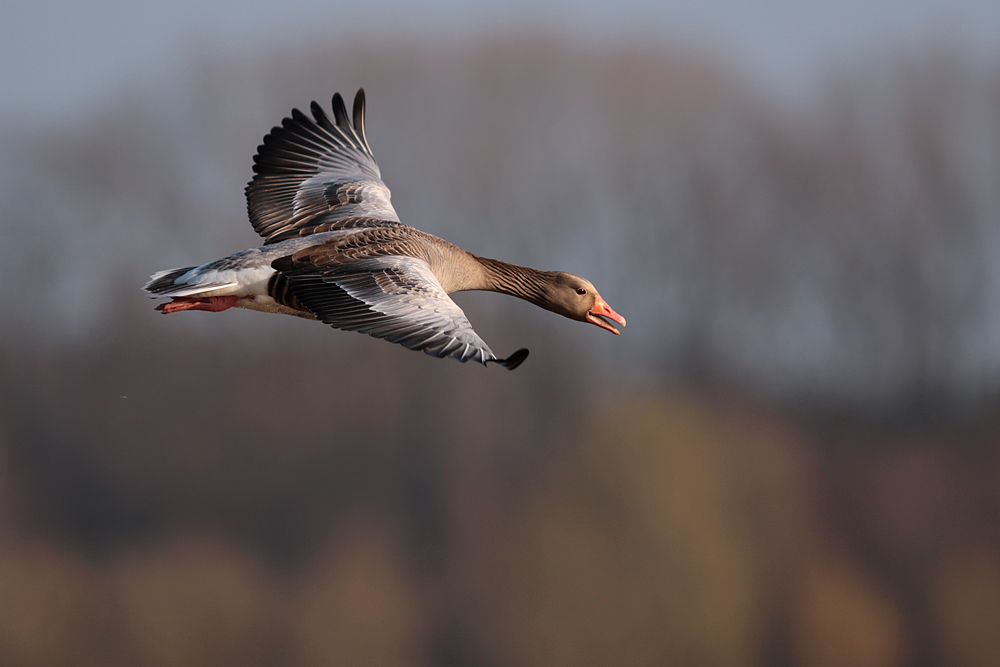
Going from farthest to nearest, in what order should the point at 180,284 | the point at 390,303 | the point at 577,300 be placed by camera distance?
the point at 577,300 < the point at 180,284 < the point at 390,303

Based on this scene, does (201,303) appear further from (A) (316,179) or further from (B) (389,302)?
(A) (316,179)

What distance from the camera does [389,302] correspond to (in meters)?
6.28

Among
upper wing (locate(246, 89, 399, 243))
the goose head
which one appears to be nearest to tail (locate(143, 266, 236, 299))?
upper wing (locate(246, 89, 399, 243))

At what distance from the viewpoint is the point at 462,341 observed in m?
5.81

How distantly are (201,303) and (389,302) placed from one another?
6.98 feet

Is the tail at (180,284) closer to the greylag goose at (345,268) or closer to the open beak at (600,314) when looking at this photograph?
the greylag goose at (345,268)

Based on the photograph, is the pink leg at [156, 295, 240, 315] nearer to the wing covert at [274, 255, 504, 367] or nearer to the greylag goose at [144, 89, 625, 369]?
the greylag goose at [144, 89, 625, 369]

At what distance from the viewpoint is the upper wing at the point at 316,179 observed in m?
8.73

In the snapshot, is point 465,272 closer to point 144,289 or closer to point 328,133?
point 144,289

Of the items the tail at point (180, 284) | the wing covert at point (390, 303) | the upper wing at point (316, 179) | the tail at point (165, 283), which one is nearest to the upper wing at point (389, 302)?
the wing covert at point (390, 303)

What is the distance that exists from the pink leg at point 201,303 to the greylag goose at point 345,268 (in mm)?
10

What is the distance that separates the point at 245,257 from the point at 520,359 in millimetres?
3234

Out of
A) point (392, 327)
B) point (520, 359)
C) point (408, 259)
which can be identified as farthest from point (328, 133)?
point (520, 359)

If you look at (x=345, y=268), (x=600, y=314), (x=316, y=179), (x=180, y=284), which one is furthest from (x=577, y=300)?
(x=180, y=284)
